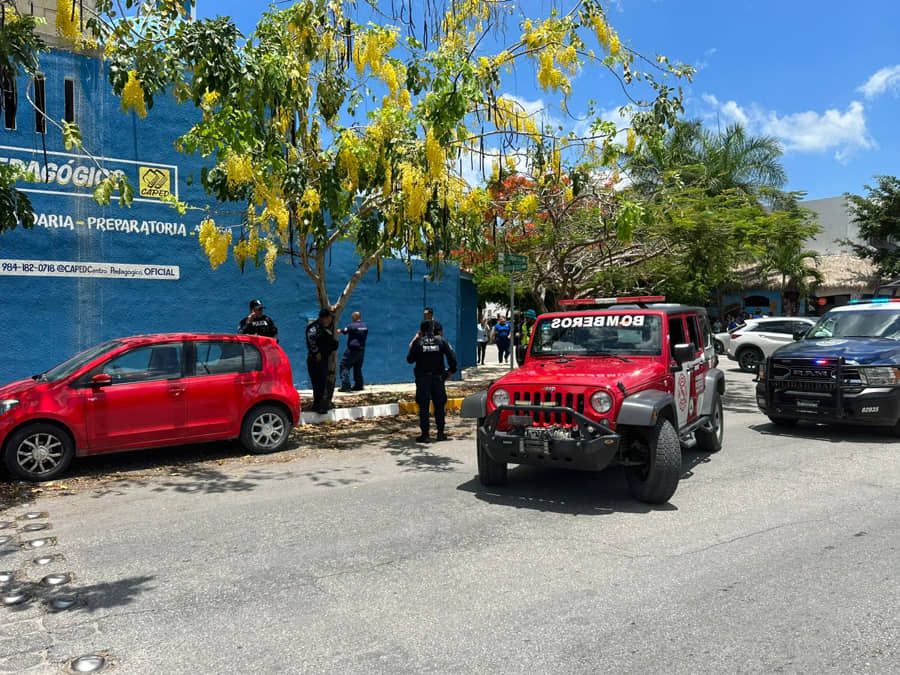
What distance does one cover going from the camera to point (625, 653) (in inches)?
143

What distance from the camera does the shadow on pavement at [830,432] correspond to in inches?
387

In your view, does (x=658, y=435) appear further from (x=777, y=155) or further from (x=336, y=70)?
(x=777, y=155)

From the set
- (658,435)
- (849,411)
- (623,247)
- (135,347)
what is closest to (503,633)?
(658,435)

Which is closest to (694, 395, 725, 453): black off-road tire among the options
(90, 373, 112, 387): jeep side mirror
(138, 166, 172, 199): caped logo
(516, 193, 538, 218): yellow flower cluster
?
(516, 193, 538, 218): yellow flower cluster

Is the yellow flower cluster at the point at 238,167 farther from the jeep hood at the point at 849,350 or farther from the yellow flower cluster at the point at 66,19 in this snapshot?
the jeep hood at the point at 849,350

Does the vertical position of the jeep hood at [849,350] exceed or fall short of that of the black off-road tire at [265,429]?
it exceeds it

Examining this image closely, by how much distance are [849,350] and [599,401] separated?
5.59 meters

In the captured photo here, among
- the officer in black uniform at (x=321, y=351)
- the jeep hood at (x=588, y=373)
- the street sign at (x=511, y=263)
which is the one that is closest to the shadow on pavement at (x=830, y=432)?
the jeep hood at (x=588, y=373)

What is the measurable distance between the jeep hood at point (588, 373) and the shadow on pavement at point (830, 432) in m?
4.39

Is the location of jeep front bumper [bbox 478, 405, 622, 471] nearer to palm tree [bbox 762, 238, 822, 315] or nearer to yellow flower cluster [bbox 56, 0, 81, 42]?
yellow flower cluster [bbox 56, 0, 81, 42]

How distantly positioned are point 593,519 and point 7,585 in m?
4.29

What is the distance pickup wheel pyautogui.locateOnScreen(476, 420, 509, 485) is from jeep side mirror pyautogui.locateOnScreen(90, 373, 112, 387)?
4.23 meters

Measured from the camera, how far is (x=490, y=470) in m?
6.88

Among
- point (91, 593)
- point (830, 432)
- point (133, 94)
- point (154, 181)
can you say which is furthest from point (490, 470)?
point (154, 181)
